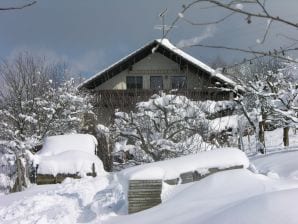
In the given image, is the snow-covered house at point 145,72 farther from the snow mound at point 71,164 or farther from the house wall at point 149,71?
the snow mound at point 71,164

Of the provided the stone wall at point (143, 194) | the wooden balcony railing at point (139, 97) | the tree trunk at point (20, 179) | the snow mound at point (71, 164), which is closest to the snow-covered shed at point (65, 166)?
the snow mound at point (71, 164)

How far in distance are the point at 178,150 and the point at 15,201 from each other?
5218 mm

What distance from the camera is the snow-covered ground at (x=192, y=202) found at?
2.88m

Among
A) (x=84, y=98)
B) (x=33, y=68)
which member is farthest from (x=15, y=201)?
(x=33, y=68)

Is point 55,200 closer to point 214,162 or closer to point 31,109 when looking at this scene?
point 214,162

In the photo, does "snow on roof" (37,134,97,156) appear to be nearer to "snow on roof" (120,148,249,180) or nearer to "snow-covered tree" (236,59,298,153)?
"snow-covered tree" (236,59,298,153)

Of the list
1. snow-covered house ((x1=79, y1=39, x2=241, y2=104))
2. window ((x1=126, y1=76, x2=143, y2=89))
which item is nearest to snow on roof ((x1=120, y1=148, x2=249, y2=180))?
snow-covered house ((x1=79, y1=39, x2=241, y2=104))

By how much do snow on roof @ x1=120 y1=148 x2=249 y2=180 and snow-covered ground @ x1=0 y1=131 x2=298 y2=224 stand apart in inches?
5.7

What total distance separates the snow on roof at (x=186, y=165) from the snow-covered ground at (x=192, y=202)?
15cm

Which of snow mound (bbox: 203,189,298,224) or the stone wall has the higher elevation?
snow mound (bbox: 203,189,298,224)

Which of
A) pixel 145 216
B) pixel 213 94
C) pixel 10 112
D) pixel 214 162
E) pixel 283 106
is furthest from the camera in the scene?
pixel 10 112

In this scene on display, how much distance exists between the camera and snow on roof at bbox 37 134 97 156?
50.9ft

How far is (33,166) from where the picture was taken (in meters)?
14.4

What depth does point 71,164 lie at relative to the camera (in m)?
13.7
